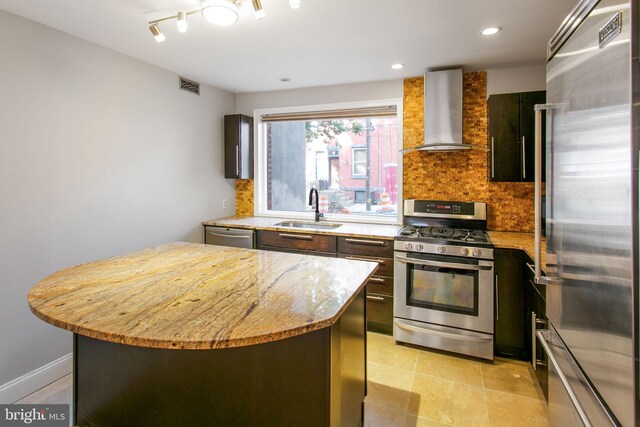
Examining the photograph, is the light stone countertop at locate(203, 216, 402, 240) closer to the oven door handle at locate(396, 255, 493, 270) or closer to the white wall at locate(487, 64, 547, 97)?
the oven door handle at locate(396, 255, 493, 270)

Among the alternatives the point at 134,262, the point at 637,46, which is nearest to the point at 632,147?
the point at 637,46

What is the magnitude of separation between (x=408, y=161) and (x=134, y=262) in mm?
2712

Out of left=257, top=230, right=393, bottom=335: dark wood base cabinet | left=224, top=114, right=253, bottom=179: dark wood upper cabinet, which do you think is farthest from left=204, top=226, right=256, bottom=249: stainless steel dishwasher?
left=224, top=114, right=253, bottom=179: dark wood upper cabinet

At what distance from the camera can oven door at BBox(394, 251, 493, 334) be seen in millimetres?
2688

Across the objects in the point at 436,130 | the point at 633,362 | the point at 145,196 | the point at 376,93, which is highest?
the point at 376,93

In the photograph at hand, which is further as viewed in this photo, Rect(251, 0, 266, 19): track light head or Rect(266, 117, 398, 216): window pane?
Rect(266, 117, 398, 216): window pane

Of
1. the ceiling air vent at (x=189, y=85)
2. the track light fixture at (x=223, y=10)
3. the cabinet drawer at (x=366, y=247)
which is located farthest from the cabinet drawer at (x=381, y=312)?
the ceiling air vent at (x=189, y=85)

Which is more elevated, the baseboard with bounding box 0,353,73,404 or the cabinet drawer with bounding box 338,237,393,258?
the cabinet drawer with bounding box 338,237,393,258

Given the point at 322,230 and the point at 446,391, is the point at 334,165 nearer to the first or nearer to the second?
the point at 322,230

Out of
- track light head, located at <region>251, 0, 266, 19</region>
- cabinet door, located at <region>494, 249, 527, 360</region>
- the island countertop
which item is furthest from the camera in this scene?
cabinet door, located at <region>494, 249, 527, 360</region>

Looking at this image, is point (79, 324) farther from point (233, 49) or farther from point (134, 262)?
point (233, 49)

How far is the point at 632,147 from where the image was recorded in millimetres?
863

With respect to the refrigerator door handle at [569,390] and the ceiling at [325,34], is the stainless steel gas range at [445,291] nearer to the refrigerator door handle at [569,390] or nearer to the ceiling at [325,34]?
the refrigerator door handle at [569,390]

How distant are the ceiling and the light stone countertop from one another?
155 cm
